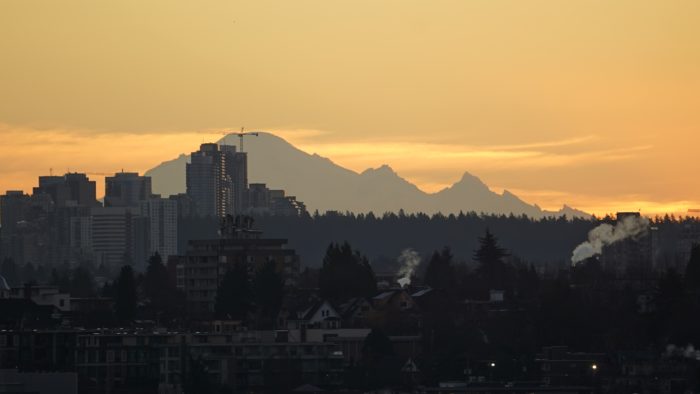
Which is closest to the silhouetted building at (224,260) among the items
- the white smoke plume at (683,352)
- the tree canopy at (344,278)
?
the tree canopy at (344,278)

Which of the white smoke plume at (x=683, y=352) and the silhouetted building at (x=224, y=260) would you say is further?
the silhouetted building at (x=224, y=260)

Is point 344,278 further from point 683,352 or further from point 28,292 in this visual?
point 683,352

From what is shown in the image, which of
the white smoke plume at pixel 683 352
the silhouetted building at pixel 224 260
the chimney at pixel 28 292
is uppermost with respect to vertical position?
the silhouetted building at pixel 224 260

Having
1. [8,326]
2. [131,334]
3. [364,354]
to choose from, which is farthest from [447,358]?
[8,326]

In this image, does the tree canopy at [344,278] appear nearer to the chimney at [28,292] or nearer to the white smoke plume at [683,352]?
the chimney at [28,292]

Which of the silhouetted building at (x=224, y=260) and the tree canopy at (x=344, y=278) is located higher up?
the silhouetted building at (x=224, y=260)

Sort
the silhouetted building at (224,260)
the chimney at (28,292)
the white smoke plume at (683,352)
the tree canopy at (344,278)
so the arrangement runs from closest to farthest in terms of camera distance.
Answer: the white smoke plume at (683,352) → the tree canopy at (344,278) → the chimney at (28,292) → the silhouetted building at (224,260)

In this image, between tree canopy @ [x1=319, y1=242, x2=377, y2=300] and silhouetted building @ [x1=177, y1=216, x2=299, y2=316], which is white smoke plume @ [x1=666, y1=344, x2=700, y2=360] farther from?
silhouetted building @ [x1=177, y1=216, x2=299, y2=316]

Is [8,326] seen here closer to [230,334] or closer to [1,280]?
[230,334]

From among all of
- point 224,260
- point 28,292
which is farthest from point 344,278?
point 224,260

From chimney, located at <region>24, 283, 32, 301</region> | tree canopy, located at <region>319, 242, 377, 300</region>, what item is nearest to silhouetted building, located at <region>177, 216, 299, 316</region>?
tree canopy, located at <region>319, 242, 377, 300</region>

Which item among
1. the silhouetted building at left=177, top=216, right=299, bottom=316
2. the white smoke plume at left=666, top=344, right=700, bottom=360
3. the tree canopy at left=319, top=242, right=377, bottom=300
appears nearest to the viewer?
the white smoke plume at left=666, top=344, right=700, bottom=360

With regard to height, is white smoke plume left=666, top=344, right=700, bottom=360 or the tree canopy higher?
the tree canopy

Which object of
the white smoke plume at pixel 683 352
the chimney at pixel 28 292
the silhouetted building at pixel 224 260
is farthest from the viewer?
the silhouetted building at pixel 224 260
